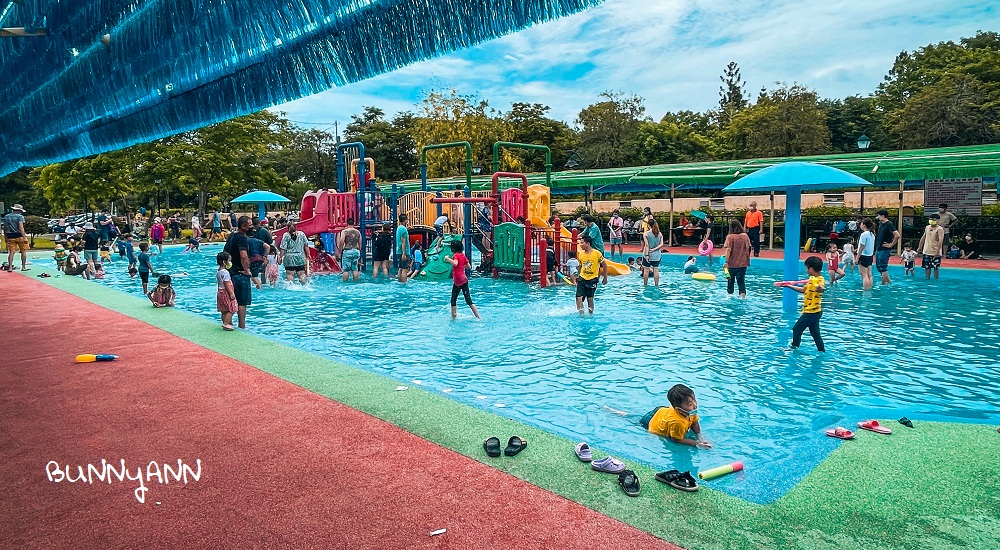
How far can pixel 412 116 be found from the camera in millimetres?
63062

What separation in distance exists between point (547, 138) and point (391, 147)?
14776mm

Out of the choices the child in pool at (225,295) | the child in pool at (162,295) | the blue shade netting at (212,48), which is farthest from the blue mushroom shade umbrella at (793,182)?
the child in pool at (162,295)

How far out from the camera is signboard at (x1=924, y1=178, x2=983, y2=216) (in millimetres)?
20344

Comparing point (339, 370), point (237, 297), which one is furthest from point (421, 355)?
point (237, 297)

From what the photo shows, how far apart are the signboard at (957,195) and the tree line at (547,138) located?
2026 centimetres

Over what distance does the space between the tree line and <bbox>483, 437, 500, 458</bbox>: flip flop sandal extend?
3444 centimetres

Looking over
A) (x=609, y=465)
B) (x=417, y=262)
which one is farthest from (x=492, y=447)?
(x=417, y=262)

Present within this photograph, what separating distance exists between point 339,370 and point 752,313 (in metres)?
7.65

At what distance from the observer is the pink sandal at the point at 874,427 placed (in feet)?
18.5

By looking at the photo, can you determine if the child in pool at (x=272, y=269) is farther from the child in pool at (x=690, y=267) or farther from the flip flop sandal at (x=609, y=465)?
the flip flop sandal at (x=609, y=465)

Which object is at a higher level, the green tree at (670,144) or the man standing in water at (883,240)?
the green tree at (670,144)

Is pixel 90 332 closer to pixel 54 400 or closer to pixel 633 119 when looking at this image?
pixel 54 400

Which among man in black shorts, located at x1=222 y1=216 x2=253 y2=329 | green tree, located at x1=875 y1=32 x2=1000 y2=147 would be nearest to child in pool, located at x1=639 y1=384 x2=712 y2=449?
man in black shorts, located at x1=222 y1=216 x2=253 y2=329

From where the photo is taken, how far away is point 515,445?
→ 5105mm
